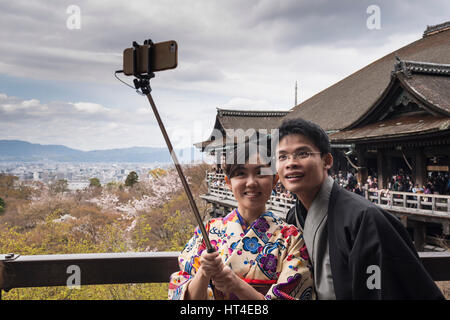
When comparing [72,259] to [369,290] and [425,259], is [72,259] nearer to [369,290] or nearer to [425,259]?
[369,290]

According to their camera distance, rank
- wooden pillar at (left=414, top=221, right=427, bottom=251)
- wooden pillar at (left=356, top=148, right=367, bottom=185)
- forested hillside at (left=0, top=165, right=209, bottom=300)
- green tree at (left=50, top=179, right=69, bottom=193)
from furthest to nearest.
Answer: green tree at (left=50, top=179, right=69, bottom=193), wooden pillar at (left=356, top=148, right=367, bottom=185), wooden pillar at (left=414, top=221, right=427, bottom=251), forested hillside at (left=0, top=165, right=209, bottom=300)

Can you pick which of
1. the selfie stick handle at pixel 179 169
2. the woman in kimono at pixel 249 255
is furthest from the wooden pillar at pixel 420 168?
the selfie stick handle at pixel 179 169

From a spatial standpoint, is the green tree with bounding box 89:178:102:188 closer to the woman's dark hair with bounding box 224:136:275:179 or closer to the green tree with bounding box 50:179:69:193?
the green tree with bounding box 50:179:69:193

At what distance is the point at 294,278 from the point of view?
4.86ft

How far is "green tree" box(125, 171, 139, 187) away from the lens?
22.6 m

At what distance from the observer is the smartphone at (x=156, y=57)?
4.06ft

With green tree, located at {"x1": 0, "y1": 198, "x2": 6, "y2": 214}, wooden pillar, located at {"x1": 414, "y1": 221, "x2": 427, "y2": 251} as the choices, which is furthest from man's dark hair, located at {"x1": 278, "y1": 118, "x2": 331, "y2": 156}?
green tree, located at {"x1": 0, "y1": 198, "x2": 6, "y2": 214}

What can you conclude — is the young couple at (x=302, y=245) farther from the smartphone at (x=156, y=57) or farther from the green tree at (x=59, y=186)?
the green tree at (x=59, y=186)

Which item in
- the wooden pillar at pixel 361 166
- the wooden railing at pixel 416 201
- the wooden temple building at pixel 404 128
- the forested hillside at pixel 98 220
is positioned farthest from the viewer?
the wooden pillar at pixel 361 166

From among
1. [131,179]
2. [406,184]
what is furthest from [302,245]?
[131,179]

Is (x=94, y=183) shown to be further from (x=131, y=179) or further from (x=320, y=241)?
(x=320, y=241)

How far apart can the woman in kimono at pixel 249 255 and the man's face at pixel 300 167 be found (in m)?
0.09

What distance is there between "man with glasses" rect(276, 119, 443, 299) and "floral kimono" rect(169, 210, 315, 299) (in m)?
0.09

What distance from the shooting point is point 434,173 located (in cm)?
1055
